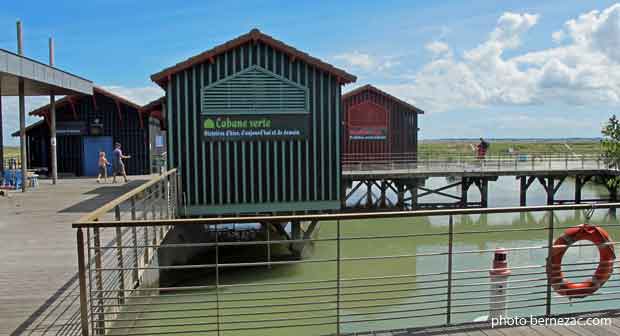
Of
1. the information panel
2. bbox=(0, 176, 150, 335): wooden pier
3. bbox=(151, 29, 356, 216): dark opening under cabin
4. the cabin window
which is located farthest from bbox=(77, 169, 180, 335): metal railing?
the information panel

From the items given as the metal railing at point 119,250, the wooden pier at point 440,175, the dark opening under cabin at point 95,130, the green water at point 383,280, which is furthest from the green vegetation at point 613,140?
the dark opening under cabin at point 95,130

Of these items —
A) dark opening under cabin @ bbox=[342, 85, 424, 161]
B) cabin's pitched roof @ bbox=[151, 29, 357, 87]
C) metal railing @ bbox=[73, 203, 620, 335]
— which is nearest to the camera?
metal railing @ bbox=[73, 203, 620, 335]

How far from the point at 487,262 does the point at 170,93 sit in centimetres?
817

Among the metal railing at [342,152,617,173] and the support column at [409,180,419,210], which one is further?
the metal railing at [342,152,617,173]

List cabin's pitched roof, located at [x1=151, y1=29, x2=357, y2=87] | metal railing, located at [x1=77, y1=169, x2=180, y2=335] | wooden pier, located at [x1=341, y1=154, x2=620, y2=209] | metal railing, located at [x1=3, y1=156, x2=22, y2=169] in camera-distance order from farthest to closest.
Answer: wooden pier, located at [x1=341, y1=154, x2=620, y2=209] → metal railing, located at [x1=3, y1=156, x2=22, y2=169] → cabin's pitched roof, located at [x1=151, y1=29, x2=357, y2=87] → metal railing, located at [x1=77, y1=169, x2=180, y2=335]

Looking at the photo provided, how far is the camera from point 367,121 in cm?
2334

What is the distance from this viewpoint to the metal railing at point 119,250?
141 inches

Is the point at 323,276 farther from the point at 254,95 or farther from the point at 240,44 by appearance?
the point at 240,44

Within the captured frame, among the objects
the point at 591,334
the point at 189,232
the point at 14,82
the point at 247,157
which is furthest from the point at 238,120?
the point at 591,334

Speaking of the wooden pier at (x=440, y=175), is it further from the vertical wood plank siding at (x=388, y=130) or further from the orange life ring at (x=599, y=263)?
the orange life ring at (x=599, y=263)

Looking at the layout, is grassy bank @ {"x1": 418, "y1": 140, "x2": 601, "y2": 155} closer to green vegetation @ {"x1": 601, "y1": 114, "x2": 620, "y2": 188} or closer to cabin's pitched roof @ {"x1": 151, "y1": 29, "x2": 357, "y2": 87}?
green vegetation @ {"x1": 601, "y1": 114, "x2": 620, "y2": 188}

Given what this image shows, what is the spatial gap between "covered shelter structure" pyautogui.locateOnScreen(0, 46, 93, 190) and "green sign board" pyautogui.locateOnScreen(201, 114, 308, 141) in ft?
12.5

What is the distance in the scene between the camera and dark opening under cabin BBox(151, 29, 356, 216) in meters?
10.7

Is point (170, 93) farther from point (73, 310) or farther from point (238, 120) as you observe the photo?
point (73, 310)
